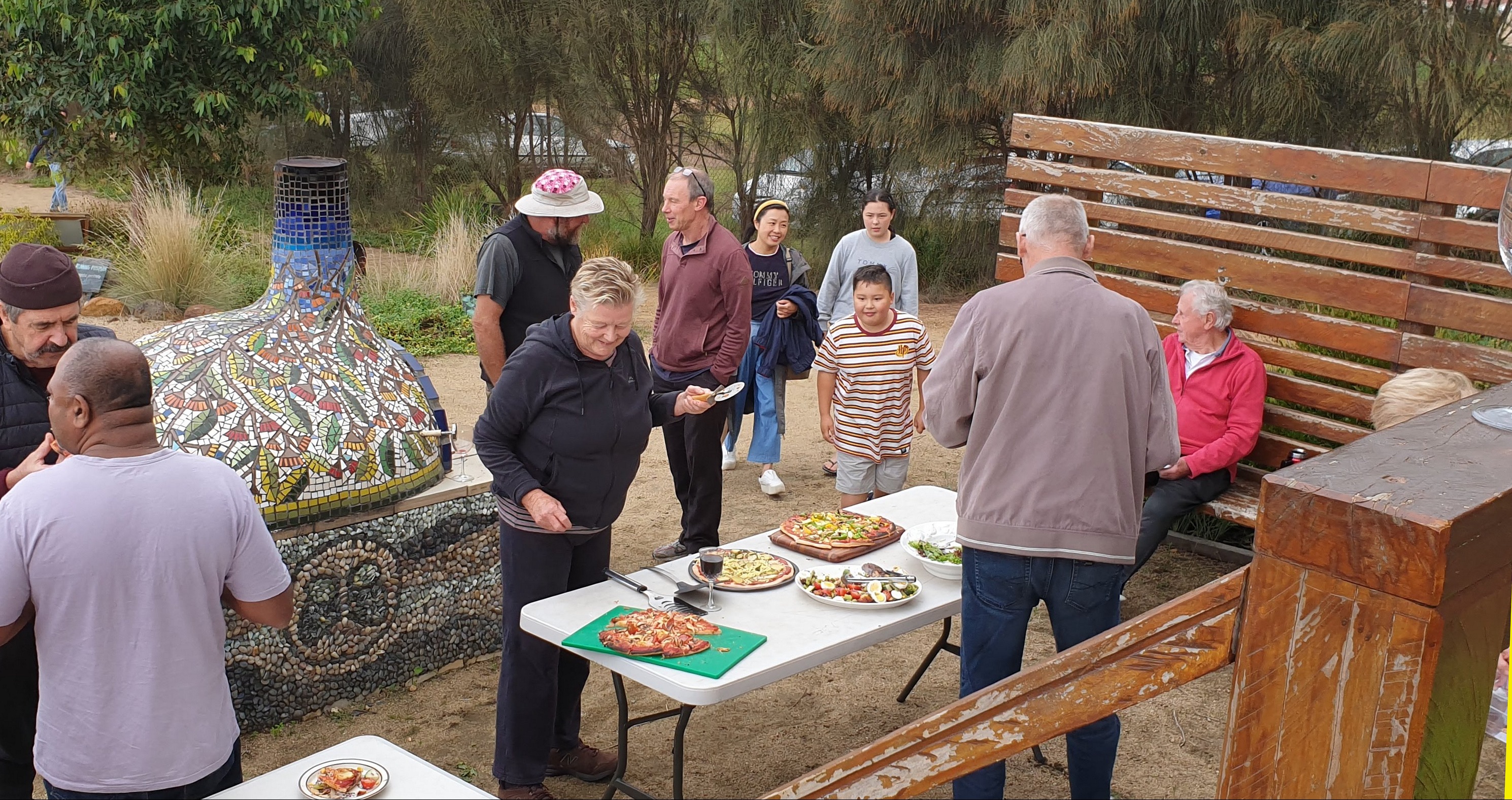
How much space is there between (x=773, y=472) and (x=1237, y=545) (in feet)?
8.60

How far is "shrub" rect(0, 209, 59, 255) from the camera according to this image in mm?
10805

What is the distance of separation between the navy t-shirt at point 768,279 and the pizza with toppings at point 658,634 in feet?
11.9

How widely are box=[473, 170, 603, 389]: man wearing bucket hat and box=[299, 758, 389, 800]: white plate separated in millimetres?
2533

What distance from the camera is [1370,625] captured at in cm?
80

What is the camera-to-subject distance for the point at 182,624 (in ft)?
7.96

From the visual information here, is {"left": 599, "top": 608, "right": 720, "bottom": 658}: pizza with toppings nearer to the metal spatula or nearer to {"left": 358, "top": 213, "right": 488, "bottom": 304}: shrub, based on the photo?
the metal spatula

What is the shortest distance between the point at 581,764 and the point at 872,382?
7.19ft

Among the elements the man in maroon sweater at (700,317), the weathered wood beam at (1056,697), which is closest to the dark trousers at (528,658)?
the man in maroon sweater at (700,317)

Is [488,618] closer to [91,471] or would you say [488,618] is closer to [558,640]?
[558,640]

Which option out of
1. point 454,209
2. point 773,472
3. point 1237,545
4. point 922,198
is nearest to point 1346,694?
point 1237,545

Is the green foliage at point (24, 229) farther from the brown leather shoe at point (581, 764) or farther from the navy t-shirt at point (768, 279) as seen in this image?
the brown leather shoe at point (581, 764)

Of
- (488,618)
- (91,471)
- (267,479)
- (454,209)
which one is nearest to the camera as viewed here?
(91,471)

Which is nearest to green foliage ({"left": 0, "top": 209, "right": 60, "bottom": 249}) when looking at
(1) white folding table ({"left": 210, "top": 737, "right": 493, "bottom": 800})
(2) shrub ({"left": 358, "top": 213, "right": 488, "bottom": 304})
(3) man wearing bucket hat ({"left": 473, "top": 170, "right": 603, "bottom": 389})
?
(2) shrub ({"left": 358, "top": 213, "right": 488, "bottom": 304})

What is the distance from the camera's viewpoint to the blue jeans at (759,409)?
22.9ft
